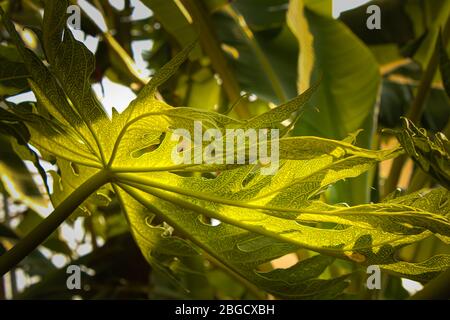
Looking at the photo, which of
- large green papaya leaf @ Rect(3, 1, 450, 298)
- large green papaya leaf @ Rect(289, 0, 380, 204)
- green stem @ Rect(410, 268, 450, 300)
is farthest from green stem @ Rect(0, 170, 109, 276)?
large green papaya leaf @ Rect(289, 0, 380, 204)

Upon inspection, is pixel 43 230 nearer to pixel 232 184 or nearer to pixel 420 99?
pixel 232 184

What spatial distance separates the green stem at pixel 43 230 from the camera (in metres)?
0.36

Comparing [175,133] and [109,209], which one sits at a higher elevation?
[109,209]

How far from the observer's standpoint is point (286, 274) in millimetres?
425

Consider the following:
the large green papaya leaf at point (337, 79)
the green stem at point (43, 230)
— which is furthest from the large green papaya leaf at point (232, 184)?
the large green papaya leaf at point (337, 79)

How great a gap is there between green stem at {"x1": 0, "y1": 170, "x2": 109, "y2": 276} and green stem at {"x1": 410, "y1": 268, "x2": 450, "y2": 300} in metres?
0.22

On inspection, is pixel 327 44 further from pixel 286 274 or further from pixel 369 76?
pixel 286 274

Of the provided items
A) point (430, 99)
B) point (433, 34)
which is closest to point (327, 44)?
point (433, 34)

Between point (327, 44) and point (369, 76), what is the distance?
71 mm

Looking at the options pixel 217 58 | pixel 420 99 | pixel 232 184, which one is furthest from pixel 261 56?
pixel 232 184

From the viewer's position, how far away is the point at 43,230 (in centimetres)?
37

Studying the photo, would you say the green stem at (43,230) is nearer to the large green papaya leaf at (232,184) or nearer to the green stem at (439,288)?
the large green papaya leaf at (232,184)

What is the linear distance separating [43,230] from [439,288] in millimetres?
245

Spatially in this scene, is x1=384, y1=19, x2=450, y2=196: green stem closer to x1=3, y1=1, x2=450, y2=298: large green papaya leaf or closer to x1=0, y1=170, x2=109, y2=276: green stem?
x1=3, y1=1, x2=450, y2=298: large green papaya leaf
